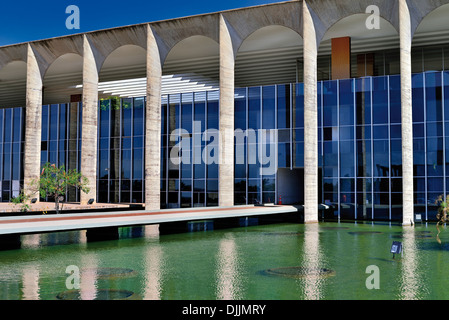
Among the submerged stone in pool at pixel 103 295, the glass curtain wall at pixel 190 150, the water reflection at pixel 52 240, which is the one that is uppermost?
the glass curtain wall at pixel 190 150

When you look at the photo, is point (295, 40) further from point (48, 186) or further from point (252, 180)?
point (48, 186)

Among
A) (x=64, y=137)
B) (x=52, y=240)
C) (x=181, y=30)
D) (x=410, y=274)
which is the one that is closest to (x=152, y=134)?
(x=181, y=30)

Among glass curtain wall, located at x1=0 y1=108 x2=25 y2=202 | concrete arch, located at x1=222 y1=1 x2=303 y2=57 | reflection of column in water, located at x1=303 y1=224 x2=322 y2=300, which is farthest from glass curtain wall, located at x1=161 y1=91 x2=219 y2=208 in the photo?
glass curtain wall, located at x1=0 y1=108 x2=25 y2=202

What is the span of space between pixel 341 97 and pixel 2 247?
75.3ft

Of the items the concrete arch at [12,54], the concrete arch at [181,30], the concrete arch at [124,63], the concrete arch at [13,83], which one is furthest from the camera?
the concrete arch at [13,83]

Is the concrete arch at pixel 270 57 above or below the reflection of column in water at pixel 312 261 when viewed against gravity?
above

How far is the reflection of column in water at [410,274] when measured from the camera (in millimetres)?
10984

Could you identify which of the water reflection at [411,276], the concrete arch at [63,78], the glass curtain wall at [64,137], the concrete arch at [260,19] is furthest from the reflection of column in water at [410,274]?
the concrete arch at [63,78]

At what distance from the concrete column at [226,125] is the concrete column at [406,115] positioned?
35.6 ft

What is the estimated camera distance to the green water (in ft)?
36.2

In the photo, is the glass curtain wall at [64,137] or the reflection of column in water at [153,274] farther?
the glass curtain wall at [64,137]

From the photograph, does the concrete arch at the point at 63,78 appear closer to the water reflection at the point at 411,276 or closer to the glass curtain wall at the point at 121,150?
the glass curtain wall at the point at 121,150
